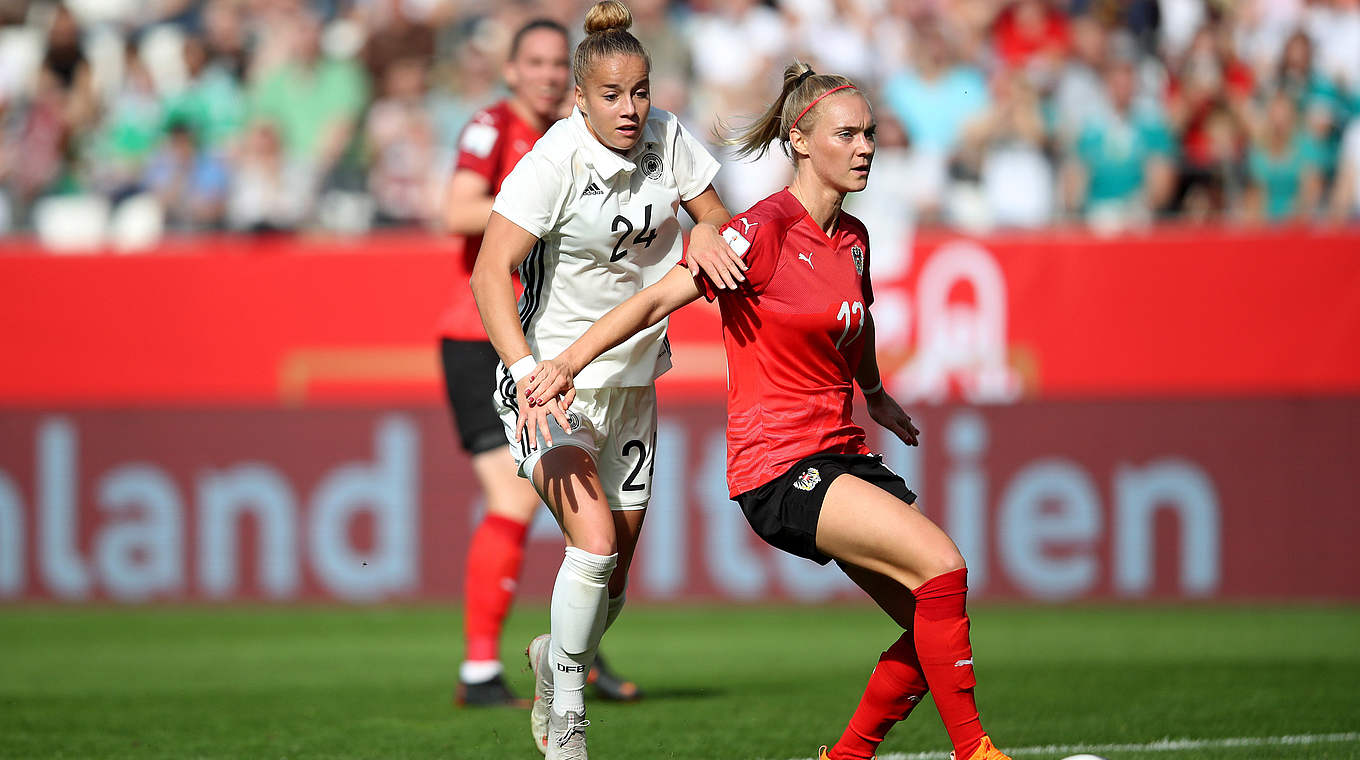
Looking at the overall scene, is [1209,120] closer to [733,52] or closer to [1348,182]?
[1348,182]

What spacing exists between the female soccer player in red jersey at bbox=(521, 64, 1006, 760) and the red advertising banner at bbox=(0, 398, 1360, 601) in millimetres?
6229

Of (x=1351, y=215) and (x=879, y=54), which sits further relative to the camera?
(x=879, y=54)

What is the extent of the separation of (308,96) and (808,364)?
10123mm

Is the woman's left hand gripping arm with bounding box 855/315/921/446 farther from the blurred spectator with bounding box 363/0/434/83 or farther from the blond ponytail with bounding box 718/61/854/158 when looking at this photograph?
the blurred spectator with bounding box 363/0/434/83

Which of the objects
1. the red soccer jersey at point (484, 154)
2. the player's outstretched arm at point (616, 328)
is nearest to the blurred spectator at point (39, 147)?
the red soccer jersey at point (484, 154)

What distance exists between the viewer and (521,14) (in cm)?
1463

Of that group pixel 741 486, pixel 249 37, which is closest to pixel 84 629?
pixel 249 37

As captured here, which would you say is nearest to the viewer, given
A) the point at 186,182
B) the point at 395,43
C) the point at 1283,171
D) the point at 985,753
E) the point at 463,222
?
the point at 985,753

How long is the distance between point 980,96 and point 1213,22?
2.24 metres

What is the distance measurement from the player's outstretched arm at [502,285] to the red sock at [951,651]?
1.28 meters

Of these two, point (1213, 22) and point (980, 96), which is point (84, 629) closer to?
point (980, 96)

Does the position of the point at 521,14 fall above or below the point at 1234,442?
above

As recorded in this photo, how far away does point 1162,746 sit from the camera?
231 inches

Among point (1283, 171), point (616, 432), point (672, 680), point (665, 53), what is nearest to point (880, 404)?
point (616, 432)
